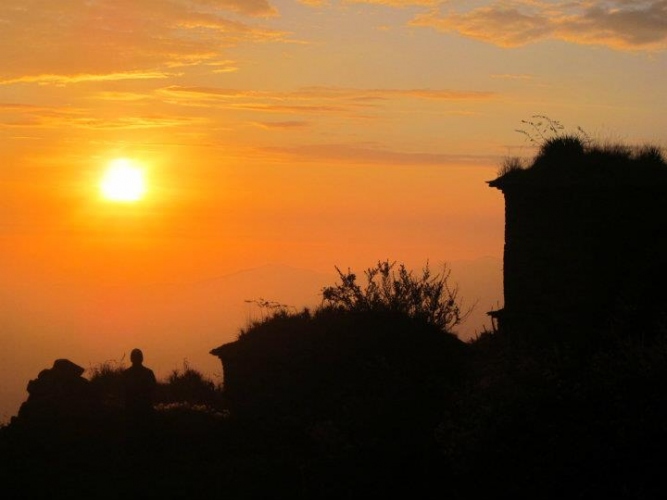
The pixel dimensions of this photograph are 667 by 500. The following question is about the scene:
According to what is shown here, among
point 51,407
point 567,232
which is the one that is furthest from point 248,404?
point 567,232

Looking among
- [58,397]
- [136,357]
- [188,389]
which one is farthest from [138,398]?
[188,389]

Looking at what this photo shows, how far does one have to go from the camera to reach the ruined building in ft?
76.1

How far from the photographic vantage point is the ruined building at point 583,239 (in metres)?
23.2

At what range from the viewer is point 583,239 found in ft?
80.5

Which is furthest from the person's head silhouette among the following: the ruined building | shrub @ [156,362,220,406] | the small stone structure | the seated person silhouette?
the ruined building

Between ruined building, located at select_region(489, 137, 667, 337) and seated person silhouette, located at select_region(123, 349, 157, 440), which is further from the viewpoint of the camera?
ruined building, located at select_region(489, 137, 667, 337)

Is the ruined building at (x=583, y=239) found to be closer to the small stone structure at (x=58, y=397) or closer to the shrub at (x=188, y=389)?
the shrub at (x=188, y=389)

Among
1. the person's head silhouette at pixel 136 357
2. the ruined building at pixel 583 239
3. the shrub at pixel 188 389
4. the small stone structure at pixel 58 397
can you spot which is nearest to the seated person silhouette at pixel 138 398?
the person's head silhouette at pixel 136 357

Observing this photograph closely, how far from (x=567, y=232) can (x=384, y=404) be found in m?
8.53

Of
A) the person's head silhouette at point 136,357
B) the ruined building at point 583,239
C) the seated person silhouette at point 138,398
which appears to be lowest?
the seated person silhouette at point 138,398

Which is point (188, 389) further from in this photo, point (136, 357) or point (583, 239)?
point (583, 239)

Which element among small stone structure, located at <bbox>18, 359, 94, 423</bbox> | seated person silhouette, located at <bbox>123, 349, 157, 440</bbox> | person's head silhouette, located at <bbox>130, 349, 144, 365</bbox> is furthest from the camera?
person's head silhouette, located at <bbox>130, 349, 144, 365</bbox>

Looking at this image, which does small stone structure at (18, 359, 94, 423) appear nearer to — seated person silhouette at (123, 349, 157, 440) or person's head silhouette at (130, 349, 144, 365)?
seated person silhouette at (123, 349, 157, 440)

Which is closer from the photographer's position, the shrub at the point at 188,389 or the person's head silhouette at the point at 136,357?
the person's head silhouette at the point at 136,357
